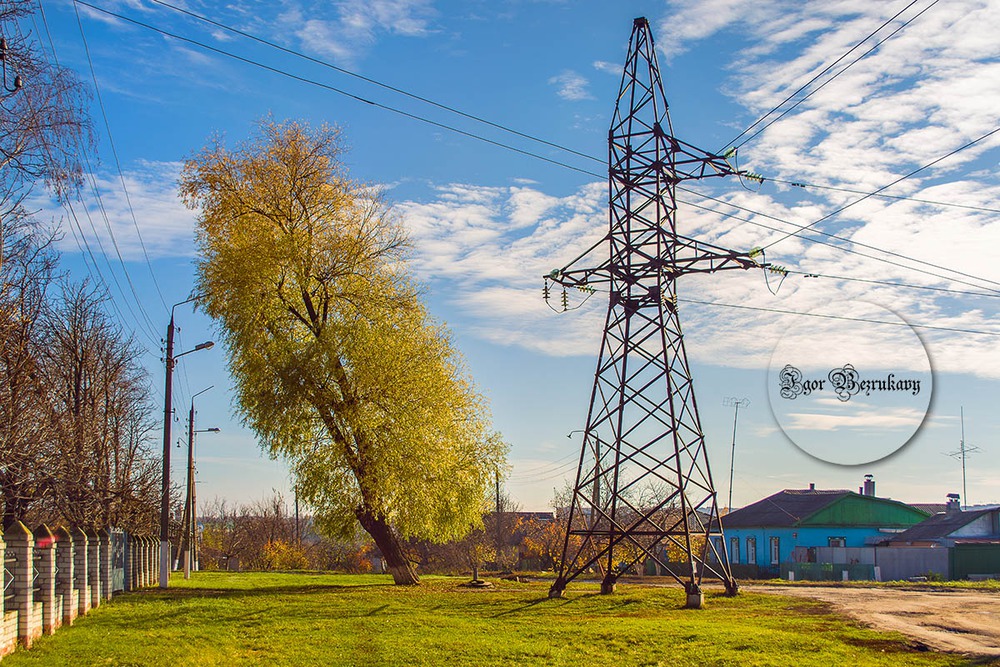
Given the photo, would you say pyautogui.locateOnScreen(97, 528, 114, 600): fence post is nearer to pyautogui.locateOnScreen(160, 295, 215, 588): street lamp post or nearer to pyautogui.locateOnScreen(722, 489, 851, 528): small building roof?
pyautogui.locateOnScreen(160, 295, 215, 588): street lamp post

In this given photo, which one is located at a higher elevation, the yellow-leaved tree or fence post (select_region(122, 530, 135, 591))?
the yellow-leaved tree

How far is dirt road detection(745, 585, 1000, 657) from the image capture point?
583 inches

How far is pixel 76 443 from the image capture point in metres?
29.4

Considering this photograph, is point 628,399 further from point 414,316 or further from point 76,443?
point 76,443

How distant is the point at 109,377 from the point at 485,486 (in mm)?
16197

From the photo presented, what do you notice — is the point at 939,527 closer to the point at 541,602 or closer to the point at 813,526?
the point at 813,526

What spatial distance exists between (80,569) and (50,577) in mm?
3529

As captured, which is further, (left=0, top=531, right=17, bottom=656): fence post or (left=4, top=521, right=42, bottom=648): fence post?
(left=4, top=521, right=42, bottom=648): fence post

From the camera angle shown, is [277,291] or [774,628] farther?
[277,291]

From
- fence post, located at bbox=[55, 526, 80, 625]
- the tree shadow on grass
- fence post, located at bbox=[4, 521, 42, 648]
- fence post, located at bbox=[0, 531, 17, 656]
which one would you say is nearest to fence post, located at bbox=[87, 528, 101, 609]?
fence post, located at bbox=[55, 526, 80, 625]

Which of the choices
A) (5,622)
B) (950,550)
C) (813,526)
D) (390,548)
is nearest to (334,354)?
(390,548)

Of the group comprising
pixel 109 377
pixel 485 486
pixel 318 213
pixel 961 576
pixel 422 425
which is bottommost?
pixel 961 576

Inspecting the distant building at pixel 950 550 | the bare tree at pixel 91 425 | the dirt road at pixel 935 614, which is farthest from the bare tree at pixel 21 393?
the distant building at pixel 950 550

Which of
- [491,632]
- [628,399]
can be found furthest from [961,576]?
[491,632]
